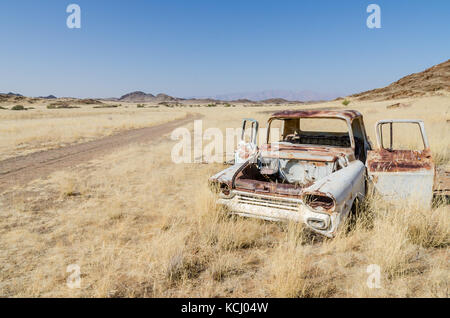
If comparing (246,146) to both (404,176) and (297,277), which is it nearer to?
(404,176)

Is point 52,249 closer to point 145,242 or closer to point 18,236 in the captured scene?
point 18,236

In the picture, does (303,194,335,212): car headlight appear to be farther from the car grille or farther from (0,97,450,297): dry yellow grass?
(0,97,450,297): dry yellow grass

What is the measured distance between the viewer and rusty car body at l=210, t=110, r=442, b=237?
330cm

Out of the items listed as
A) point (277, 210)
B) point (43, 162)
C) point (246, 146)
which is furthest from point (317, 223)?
point (43, 162)

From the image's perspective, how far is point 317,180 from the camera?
13.5 ft

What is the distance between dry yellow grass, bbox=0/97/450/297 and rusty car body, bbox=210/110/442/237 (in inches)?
10.4

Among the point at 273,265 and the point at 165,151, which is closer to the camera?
the point at 273,265

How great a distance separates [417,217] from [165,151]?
29.3ft

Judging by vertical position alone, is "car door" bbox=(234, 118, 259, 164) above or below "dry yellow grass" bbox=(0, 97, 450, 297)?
above

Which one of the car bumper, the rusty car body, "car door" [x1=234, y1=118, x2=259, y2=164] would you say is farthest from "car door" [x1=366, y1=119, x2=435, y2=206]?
"car door" [x1=234, y1=118, x2=259, y2=164]

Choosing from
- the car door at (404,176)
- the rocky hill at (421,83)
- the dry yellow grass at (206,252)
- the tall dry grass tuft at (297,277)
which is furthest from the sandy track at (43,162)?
the rocky hill at (421,83)

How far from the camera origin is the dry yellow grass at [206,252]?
2.63m
